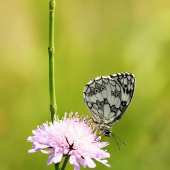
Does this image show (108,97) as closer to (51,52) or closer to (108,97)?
(108,97)

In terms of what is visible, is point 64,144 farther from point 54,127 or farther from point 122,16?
point 122,16

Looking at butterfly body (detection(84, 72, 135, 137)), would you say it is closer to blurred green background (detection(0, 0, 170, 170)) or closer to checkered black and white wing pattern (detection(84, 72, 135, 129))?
checkered black and white wing pattern (detection(84, 72, 135, 129))

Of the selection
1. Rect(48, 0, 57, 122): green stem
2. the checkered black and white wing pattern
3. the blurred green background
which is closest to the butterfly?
the checkered black and white wing pattern

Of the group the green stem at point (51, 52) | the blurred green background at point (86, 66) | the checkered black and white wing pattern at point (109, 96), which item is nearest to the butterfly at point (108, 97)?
the checkered black and white wing pattern at point (109, 96)

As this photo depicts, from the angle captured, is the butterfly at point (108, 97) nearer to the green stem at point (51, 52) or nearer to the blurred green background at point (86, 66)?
the green stem at point (51, 52)
